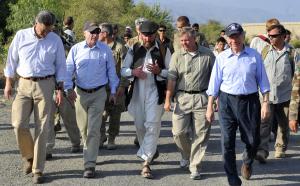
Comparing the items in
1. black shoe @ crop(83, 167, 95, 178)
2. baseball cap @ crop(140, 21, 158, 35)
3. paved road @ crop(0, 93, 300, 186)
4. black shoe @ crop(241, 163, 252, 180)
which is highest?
baseball cap @ crop(140, 21, 158, 35)

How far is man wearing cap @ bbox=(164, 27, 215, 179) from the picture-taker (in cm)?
741

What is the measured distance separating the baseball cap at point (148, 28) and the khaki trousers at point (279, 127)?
7.99 feet

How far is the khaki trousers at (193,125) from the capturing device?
744 centimetres

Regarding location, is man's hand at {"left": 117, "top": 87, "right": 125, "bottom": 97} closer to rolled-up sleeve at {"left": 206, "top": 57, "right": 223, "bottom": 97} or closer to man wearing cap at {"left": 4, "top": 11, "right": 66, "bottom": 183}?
man wearing cap at {"left": 4, "top": 11, "right": 66, "bottom": 183}

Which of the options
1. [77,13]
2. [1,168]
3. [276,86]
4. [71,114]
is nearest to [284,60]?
[276,86]

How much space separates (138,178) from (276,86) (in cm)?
273

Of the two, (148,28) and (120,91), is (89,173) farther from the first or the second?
(148,28)

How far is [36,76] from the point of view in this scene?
23.1ft

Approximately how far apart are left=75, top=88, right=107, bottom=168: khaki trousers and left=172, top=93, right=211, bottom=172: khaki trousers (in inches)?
43.4

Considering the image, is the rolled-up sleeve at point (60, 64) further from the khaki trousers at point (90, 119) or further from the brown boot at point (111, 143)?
the brown boot at point (111, 143)

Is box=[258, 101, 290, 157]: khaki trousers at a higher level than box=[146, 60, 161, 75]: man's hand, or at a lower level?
lower

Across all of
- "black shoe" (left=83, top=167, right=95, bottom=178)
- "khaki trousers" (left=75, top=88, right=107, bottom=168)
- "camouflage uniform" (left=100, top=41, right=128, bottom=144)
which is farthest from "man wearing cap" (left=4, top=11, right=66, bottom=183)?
"camouflage uniform" (left=100, top=41, right=128, bottom=144)

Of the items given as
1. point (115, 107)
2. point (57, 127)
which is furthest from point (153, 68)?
point (57, 127)

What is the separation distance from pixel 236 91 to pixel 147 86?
1405mm
